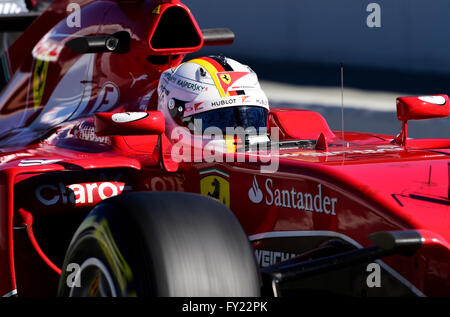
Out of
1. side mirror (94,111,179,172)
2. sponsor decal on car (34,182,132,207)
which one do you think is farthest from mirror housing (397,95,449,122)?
sponsor decal on car (34,182,132,207)

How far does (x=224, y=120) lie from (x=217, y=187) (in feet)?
1.98

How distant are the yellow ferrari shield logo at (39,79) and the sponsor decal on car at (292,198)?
2.43 metres

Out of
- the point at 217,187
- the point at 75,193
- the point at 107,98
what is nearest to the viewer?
the point at 217,187

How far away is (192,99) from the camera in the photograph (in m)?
4.19

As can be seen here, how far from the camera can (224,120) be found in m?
4.13

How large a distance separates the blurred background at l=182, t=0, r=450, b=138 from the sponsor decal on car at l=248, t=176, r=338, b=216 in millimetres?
5759

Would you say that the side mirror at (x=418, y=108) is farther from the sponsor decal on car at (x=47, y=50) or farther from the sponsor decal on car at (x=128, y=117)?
the sponsor decal on car at (x=47, y=50)

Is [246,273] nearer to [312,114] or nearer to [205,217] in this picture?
[205,217]

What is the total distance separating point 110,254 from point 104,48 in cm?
261

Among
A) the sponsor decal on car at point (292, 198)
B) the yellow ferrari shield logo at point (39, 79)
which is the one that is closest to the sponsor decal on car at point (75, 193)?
the sponsor decal on car at point (292, 198)

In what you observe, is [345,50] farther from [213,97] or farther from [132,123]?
[132,123]

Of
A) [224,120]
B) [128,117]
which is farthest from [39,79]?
[128,117]

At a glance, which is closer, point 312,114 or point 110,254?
point 110,254
